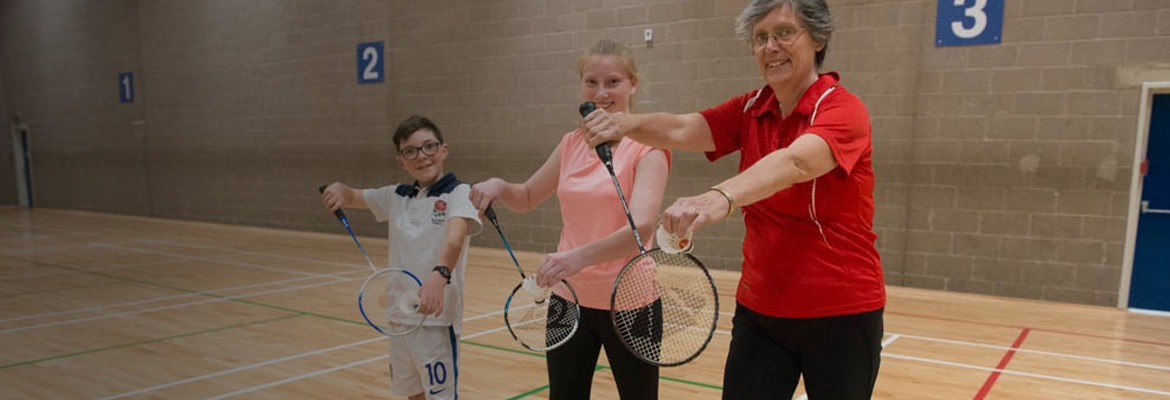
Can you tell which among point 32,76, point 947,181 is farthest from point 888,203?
point 32,76

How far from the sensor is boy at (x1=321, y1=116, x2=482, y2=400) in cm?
310

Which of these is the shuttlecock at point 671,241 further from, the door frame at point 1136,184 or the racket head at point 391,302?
the door frame at point 1136,184

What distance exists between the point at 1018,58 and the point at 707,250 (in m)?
3.84

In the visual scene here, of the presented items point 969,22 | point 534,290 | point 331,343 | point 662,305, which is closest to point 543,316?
point 534,290

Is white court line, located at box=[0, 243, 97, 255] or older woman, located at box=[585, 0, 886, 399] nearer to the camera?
older woman, located at box=[585, 0, 886, 399]

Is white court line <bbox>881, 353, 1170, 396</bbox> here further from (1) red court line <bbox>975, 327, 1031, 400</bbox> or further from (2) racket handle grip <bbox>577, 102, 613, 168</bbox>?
(2) racket handle grip <bbox>577, 102, 613, 168</bbox>

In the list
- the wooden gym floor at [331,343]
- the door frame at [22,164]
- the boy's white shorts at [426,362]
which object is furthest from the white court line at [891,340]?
the door frame at [22,164]

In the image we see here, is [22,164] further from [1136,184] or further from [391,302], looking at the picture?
[1136,184]

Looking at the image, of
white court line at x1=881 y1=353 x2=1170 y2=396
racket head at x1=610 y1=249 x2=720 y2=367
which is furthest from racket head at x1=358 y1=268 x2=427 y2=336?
white court line at x1=881 y1=353 x2=1170 y2=396

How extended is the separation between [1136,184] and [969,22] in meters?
2.09

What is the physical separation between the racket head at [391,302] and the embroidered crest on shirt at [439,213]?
0.25 metres

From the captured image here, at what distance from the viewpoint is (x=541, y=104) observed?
33.9 ft

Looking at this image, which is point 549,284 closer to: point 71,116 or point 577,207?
point 577,207

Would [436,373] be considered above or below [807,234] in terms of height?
below
